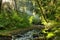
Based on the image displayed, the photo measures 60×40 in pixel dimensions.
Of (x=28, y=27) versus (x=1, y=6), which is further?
(x=1, y=6)

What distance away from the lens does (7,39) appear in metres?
5.14

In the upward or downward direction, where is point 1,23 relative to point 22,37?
upward

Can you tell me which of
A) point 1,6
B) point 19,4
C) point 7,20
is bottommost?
point 7,20

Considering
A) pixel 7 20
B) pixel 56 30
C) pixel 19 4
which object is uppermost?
pixel 19 4

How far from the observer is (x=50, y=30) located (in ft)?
13.1

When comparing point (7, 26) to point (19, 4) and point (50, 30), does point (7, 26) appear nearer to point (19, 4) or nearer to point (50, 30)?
point (50, 30)

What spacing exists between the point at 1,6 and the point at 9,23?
1207 millimetres

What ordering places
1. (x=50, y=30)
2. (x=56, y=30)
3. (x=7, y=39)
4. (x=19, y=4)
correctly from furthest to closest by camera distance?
1. (x=19, y=4)
2. (x=7, y=39)
3. (x=50, y=30)
4. (x=56, y=30)

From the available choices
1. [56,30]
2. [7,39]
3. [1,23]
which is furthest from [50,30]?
[1,23]

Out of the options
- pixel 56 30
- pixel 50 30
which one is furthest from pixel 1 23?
pixel 56 30

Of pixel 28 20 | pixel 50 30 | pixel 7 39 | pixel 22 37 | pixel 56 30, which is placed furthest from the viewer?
pixel 28 20

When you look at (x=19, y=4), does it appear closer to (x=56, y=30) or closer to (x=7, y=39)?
(x=7, y=39)

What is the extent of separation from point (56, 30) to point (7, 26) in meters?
2.90

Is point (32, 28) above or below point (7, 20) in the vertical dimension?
below
